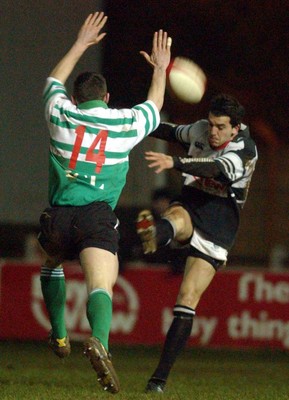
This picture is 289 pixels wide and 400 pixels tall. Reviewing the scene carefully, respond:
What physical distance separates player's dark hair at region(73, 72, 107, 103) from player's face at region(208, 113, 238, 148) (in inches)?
61.1

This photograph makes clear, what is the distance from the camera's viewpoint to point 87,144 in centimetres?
816

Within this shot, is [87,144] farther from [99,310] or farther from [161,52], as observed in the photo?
[99,310]

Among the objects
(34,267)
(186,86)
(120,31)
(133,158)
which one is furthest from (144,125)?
(120,31)

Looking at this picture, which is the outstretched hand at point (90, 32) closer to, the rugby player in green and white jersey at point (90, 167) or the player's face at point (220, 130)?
the rugby player in green and white jersey at point (90, 167)

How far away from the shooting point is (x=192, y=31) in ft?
73.0

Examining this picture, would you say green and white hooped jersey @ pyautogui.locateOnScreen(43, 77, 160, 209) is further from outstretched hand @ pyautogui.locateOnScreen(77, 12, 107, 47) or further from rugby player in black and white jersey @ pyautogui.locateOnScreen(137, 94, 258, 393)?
rugby player in black and white jersey @ pyautogui.locateOnScreen(137, 94, 258, 393)

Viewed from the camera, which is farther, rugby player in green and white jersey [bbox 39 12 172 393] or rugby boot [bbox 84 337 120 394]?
rugby player in green and white jersey [bbox 39 12 172 393]

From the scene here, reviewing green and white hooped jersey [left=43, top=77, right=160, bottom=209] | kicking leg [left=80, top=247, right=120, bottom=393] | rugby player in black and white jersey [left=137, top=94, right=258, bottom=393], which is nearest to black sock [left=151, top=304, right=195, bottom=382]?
rugby player in black and white jersey [left=137, top=94, right=258, bottom=393]

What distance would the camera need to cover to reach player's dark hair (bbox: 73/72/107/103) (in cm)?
820

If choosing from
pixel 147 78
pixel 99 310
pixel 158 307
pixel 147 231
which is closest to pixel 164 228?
pixel 147 231

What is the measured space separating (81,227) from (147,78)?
43.9 feet

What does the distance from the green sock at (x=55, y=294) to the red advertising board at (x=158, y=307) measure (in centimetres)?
529

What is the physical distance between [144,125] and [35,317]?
6608mm

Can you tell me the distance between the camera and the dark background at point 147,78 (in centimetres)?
1816
